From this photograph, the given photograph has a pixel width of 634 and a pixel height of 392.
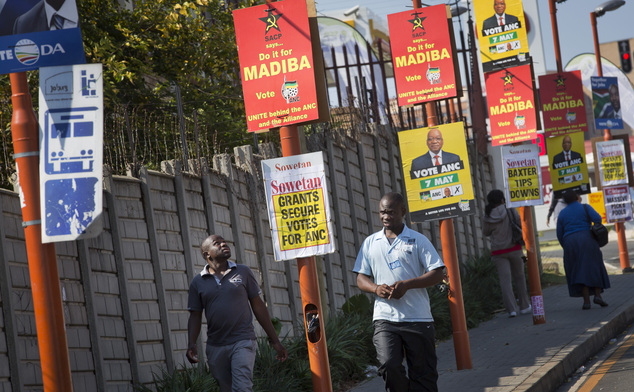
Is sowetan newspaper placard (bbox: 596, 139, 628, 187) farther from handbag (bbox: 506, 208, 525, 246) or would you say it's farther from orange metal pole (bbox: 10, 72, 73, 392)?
orange metal pole (bbox: 10, 72, 73, 392)

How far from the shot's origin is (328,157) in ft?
42.0

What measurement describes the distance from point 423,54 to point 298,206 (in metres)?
A: 3.53

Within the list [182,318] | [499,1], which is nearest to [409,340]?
[182,318]

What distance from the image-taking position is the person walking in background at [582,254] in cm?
1369

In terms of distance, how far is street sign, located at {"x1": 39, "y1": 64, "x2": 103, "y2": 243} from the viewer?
4.54 meters

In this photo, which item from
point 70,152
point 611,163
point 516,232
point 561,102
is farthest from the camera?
point 611,163

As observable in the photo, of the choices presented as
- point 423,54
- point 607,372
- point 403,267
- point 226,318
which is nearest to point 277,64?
point 403,267

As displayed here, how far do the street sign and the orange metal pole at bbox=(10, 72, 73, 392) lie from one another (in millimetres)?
150

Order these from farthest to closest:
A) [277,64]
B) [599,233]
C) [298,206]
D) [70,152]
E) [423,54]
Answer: [599,233] < [423,54] < [277,64] < [298,206] < [70,152]

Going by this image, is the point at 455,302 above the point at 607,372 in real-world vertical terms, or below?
above

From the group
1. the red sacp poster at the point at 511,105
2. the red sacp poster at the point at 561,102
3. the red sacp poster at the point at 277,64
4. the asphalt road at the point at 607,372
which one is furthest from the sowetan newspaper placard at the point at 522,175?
the red sacp poster at the point at 561,102

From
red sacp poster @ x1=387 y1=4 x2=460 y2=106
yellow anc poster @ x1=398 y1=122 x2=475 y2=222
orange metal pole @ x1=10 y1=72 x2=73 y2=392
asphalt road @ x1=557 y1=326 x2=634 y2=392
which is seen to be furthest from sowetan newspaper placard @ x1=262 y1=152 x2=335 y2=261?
asphalt road @ x1=557 y1=326 x2=634 y2=392

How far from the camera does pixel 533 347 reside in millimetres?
10539

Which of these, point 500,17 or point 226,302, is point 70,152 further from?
point 500,17
